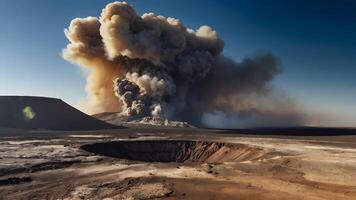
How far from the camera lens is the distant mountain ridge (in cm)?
8156

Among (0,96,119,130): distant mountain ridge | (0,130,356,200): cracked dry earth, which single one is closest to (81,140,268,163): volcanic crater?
(0,130,356,200): cracked dry earth

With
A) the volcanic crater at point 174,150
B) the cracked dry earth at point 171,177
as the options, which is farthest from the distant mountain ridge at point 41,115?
the cracked dry earth at point 171,177

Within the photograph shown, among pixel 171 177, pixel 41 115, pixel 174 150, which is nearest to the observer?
pixel 171 177

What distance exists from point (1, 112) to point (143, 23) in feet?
167

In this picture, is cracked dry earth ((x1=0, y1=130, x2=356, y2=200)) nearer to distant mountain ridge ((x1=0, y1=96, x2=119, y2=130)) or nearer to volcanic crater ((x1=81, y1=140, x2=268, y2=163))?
volcanic crater ((x1=81, y1=140, x2=268, y2=163))

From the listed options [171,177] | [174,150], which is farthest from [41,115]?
[171,177]

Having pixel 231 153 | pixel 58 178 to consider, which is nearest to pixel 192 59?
pixel 231 153

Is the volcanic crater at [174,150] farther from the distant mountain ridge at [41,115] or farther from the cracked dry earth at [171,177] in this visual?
the distant mountain ridge at [41,115]

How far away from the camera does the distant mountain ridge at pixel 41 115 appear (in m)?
81.6

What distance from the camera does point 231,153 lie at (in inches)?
1796

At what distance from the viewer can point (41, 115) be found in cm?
8400

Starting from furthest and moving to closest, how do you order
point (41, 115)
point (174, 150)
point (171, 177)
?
point (41, 115), point (174, 150), point (171, 177)

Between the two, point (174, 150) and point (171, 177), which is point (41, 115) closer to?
point (174, 150)

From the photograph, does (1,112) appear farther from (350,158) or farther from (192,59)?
(350,158)
